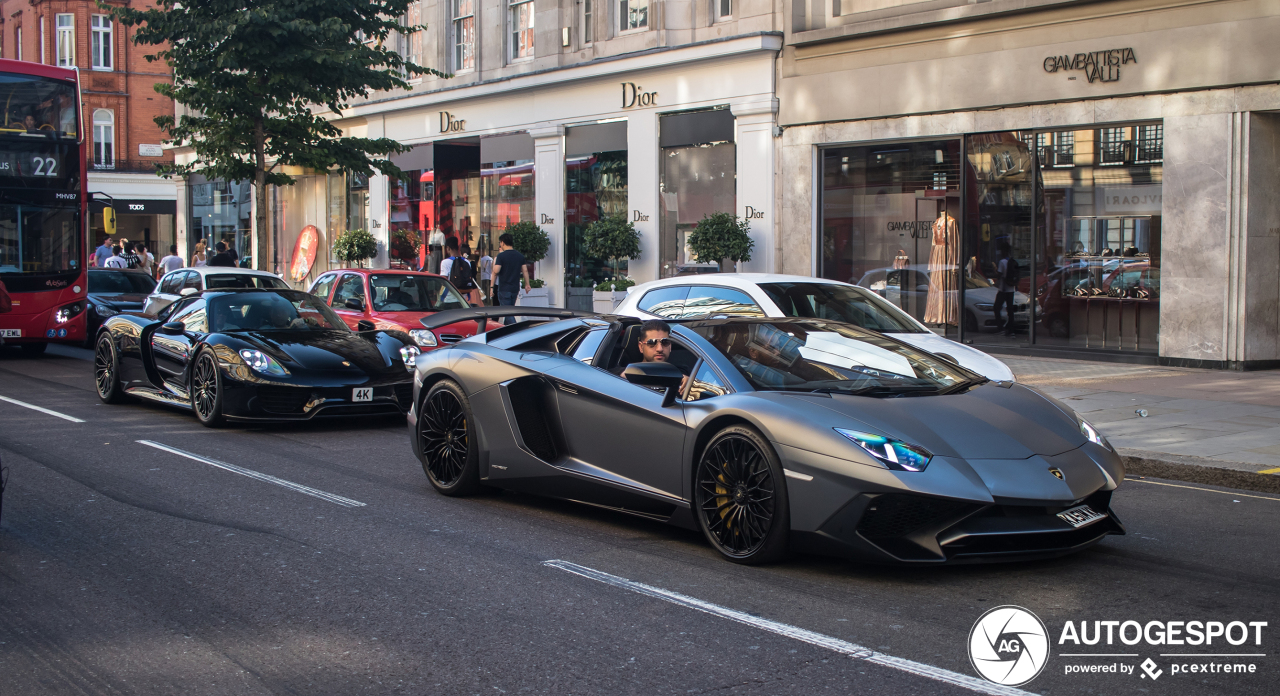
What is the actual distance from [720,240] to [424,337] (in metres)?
8.68

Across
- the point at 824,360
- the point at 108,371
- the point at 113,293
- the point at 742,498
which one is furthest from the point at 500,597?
the point at 113,293

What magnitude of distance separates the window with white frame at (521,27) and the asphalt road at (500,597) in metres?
20.6

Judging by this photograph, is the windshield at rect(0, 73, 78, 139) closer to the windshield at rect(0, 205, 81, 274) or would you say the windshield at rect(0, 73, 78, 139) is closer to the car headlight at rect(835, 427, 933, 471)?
the windshield at rect(0, 205, 81, 274)

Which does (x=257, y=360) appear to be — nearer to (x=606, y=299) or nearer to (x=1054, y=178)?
(x=1054, y=178)

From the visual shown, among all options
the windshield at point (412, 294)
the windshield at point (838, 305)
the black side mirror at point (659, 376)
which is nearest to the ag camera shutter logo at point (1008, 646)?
the black side mirror at point (659, 376)

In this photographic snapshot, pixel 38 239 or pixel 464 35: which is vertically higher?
pixel 464 35

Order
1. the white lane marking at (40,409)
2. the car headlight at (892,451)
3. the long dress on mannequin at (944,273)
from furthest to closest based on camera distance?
1. the long dress on mannequin at (944,273)
2. the white lane marking at (40,409)
3. the car headlight at (892,451)

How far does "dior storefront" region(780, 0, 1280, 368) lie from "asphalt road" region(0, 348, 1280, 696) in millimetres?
8799

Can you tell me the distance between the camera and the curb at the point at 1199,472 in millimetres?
8250

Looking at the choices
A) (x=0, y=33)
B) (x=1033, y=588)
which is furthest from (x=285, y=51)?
(x=0, y=33)

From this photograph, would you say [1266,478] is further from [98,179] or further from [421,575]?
[98,179]

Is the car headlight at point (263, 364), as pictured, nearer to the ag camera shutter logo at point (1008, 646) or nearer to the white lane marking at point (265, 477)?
the white lane marking at point (265, 477)

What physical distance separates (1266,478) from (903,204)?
38.3 feet

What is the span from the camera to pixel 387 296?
1538cm
